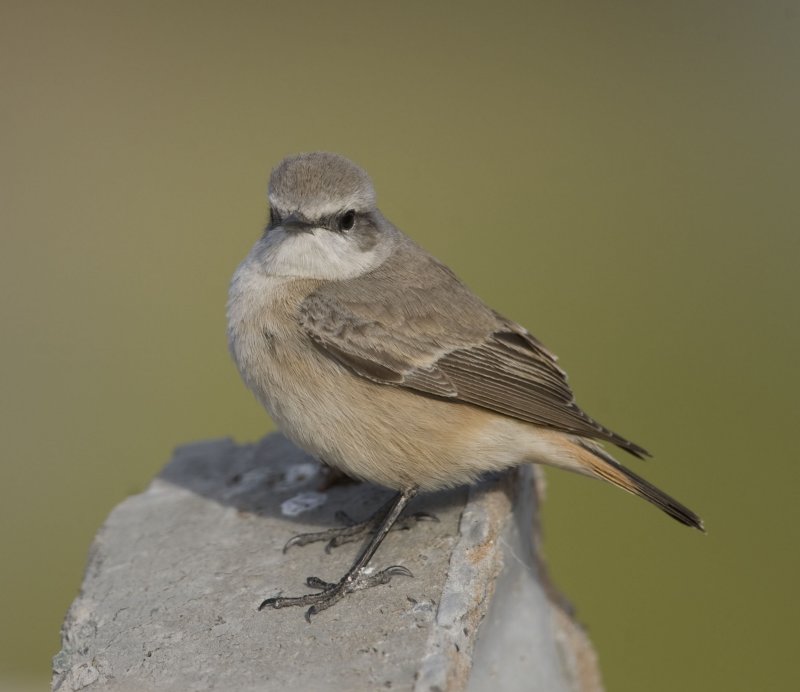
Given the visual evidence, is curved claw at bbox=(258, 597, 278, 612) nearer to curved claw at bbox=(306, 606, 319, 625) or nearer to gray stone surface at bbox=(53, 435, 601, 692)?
gray stone surface at bbox=(53, 435, 601, 692)

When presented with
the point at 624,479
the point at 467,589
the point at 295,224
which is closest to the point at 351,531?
the point at 467,589

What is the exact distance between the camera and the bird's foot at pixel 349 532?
4.82 meters

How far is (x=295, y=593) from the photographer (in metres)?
4.39

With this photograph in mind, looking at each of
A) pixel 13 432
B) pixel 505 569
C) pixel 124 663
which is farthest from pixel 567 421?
pixel 13 432

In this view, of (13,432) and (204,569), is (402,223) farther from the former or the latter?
(204,569)

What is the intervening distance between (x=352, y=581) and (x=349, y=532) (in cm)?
50

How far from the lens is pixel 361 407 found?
4594mm

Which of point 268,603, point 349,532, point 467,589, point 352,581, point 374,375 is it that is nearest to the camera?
point 467,589

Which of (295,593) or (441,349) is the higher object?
(441,349)

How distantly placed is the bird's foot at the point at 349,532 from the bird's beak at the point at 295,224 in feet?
4.49

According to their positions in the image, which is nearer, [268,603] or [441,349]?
[268,603]

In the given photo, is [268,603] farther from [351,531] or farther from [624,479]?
[624,479]

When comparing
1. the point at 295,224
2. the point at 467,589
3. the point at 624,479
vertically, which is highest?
the point at 295,224

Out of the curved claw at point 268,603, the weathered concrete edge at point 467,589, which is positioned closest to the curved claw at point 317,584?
the curved claw at point 268,603
